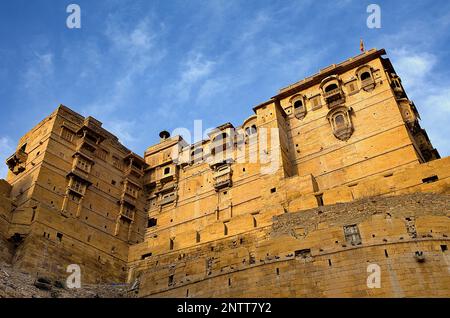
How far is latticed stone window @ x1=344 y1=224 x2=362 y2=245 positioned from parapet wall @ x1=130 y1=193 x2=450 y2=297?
0.11 meters

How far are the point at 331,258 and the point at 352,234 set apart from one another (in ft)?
5.90

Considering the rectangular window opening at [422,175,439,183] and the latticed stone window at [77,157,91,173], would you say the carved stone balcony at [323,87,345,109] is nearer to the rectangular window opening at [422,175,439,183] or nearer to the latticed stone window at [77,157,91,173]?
the rectangular window opening at [422,175,439,183]

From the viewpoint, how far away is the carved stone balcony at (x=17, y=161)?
35750 mm

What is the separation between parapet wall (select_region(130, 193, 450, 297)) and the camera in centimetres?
1969

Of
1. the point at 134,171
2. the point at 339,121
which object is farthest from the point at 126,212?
the point at 339,121

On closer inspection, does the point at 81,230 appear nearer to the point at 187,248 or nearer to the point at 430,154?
the point at 187,248

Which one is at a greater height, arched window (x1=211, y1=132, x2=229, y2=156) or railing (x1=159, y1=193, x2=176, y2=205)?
arched window (x1=211, y1=132, x2=229, y2=156)

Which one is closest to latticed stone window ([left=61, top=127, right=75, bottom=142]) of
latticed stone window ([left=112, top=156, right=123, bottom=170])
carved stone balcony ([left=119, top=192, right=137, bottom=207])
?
latticed stone window ([left=112, top=156, right=123, bottom=170])

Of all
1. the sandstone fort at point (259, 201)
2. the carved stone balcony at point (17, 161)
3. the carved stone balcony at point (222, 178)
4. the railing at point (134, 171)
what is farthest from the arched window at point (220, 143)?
the carved stone balcony at point (17, 161)

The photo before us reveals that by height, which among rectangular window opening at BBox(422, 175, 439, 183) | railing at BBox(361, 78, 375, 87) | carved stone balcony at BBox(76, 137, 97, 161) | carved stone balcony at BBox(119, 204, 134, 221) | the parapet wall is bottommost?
the parapet wall

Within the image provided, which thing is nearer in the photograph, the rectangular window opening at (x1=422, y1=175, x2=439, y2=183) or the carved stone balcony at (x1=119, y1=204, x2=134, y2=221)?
the rectangular window opening at (x1=422, y1=175, x2=439, y2=183)

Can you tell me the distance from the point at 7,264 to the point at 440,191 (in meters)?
24.4

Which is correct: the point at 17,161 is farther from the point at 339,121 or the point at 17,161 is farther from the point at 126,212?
the point at 339,121
